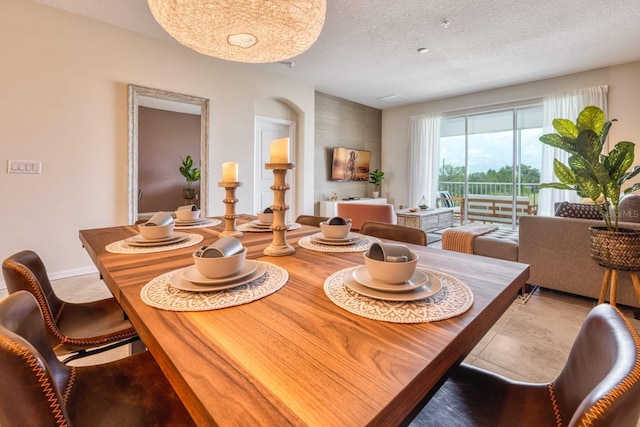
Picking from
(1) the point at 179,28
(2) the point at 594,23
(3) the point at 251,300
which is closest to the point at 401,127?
(2) the point at 594,23

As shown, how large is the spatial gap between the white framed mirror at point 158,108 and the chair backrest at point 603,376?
3.88m

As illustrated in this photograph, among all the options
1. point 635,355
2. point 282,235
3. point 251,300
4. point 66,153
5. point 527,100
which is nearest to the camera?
point 635,355

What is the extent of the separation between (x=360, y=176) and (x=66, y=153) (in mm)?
4954

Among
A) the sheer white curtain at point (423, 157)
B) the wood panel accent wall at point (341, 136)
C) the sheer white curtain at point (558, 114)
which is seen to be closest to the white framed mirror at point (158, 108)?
the wood panel accent wall at point (341, 136)

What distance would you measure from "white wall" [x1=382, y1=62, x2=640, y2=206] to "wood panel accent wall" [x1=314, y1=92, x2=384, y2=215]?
32cm

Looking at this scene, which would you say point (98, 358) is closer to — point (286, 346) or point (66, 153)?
point (286, 346)

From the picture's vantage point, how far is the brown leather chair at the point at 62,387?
0.48m

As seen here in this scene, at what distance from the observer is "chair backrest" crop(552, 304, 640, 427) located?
375 mm

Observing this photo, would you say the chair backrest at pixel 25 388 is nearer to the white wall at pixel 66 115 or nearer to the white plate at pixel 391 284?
the white plate at pixel 391 284

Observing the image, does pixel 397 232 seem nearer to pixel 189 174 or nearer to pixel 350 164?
pixel 189 174

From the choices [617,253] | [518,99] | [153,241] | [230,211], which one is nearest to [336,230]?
[230,211]

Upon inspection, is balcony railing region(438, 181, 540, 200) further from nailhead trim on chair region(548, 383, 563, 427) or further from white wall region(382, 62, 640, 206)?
nailhead trim on chair region(548, 383, 563, 427)

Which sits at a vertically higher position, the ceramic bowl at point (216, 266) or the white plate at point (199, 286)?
the ceramic bowl at point (216, 266)

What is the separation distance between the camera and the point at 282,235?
112cm
